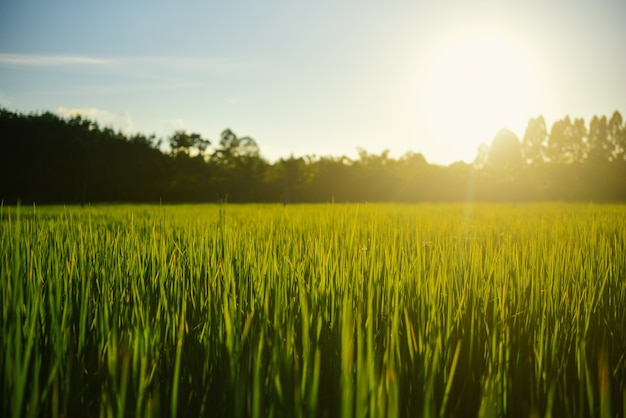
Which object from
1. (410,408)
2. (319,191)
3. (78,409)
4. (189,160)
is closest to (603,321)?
(410,408)

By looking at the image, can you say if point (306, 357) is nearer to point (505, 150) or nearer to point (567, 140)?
point (505, 150)

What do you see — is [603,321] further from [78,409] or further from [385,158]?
[385,158]

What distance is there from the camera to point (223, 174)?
2319 centimetres

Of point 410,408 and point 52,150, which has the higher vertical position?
point 52,150

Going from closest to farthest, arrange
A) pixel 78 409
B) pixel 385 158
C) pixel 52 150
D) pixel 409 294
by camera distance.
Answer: pixel 78 409, pixel 409 294, pixel 52 150, pixel 385 158

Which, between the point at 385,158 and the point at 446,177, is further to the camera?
the point at 385,158

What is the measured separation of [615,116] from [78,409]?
46.5 m

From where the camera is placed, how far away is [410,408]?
976 millimetres

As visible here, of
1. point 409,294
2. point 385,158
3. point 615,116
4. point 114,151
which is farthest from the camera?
point 615,116

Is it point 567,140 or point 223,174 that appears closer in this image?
point 223,174

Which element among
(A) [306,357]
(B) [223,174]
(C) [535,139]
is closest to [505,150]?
(C) [535,139]

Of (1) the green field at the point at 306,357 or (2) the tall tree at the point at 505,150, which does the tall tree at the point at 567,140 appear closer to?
(2) the tall tree at the point at 505,150

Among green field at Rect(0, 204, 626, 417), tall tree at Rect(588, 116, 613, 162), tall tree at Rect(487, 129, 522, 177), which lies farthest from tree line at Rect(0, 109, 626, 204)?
green field at Rect(0, 204, 626, 417)

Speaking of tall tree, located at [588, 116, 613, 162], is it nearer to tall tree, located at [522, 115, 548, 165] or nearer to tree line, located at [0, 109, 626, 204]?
tall tree, located at [522, 115, 548, 165]
